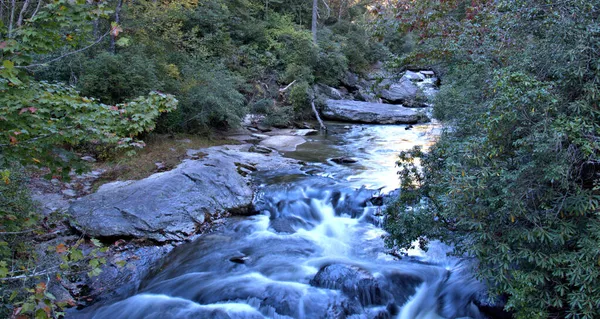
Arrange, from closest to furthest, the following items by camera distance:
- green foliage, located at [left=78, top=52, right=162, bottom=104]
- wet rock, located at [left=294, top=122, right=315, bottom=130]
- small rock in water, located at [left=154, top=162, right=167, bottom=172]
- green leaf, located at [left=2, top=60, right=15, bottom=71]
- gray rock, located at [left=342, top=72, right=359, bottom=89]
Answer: green leaf, located at [left=2, top=60, right=15, bottom=71]
small rock in water, located at [left=154, top=162, right=167, bottom=172]
green foliage, located at [left=78, top=52, right=162, bottom=104]
wet rock, located at [left=294, top=122, right=315, bottom=130]
gray rock, located at [left=342, top=72, right=359, bottom=89]

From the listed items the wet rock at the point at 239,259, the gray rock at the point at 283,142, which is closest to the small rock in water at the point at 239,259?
the wet rock at the point at 239,259

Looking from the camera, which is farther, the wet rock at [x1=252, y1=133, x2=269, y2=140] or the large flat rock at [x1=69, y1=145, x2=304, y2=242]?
the wet rock at [x1=252, y1=133, x2=269, y2=140]

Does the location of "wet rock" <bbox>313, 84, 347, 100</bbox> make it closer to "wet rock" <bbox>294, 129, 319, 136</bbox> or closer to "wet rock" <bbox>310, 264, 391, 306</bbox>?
"wet rock" <bbox>294, 129, 319, 136</bbox>

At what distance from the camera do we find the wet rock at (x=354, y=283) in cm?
605

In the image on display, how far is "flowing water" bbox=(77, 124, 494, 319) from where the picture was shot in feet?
19.6

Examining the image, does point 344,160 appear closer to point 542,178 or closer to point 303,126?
point 303,126

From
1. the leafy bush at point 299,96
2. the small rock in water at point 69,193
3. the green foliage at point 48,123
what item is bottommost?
the small rock in water at point 69,193

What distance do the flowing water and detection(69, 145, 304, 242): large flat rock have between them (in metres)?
0.50

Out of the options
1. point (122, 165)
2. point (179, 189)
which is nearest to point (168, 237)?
point (179, 189)

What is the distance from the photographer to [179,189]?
340 inches

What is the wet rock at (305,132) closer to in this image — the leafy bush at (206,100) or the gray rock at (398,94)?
the leafy bush at (206,100)

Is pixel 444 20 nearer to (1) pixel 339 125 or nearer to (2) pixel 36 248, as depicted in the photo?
(2) pixel 36 248

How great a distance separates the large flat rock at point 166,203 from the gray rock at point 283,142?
4.28 m

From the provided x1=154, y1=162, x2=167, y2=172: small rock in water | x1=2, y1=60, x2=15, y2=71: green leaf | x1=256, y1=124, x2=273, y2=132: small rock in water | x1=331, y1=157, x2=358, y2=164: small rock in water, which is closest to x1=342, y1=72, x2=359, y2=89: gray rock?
x1=256, y1=124, x2=273, y2=132: small rock in water
